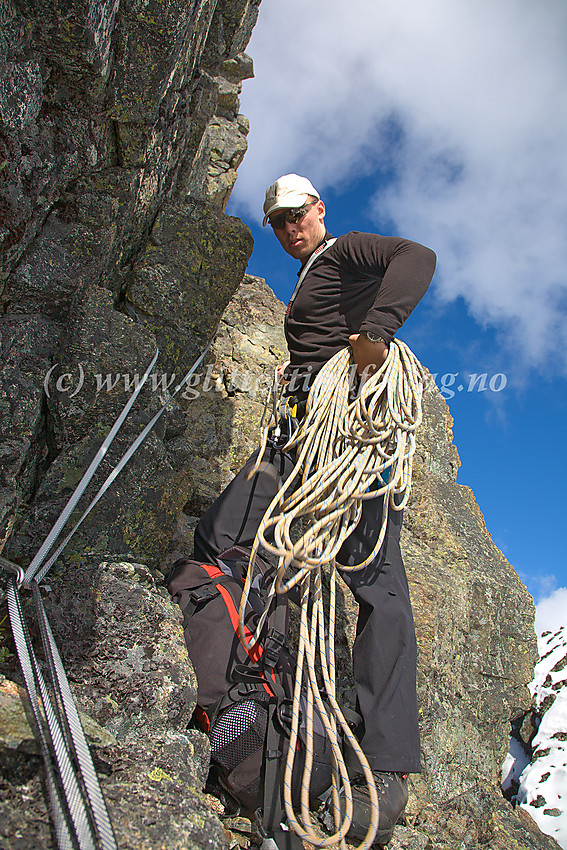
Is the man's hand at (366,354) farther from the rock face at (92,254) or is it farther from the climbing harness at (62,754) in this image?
the climbing harness at (62,754)

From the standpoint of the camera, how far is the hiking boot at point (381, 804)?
249cm

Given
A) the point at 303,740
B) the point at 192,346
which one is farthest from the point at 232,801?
the point at 192,346

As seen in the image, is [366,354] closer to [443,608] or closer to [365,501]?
[365,501]

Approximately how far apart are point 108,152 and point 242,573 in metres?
2.45

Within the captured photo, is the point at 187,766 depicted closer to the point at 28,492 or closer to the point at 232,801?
the point at 232,801

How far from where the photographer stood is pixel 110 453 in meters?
3.09

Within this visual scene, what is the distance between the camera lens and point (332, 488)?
114 inches

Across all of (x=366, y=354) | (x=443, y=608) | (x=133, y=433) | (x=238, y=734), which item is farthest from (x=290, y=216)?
(x=443, y=608)

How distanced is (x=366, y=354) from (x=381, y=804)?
2096mm

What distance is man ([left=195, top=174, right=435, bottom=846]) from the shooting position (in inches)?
104

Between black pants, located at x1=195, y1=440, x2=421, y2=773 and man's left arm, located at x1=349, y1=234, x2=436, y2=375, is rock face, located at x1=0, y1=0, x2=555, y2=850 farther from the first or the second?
man's left arm, located at x1=349, y1=234, x2=436, y2=375

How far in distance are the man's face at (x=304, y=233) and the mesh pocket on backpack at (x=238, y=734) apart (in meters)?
2.65

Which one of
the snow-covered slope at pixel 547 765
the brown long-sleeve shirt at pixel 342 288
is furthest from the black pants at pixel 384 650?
the snow-covered slope at pixel 547 765

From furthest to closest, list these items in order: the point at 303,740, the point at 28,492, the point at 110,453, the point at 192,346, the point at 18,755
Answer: the point at 192,346 < the point at 110,453 < the point at 28,492 < the point at 303,740 < the point at 18,755
